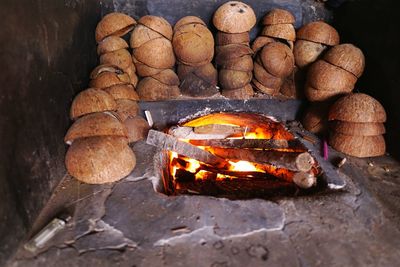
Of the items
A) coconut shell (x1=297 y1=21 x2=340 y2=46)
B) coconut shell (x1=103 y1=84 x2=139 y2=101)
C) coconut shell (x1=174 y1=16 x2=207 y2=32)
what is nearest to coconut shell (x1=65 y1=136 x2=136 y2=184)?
coconut shell (x1=103 y1=84 x2=139 y2=101)

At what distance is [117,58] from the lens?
4031 millimetres

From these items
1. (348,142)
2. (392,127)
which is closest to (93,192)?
(348,142)

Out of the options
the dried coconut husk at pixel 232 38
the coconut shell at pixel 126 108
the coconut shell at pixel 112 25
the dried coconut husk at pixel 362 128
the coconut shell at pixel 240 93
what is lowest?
the dried coconut husk at pixel 362 128

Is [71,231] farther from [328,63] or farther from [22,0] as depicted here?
[328,63]

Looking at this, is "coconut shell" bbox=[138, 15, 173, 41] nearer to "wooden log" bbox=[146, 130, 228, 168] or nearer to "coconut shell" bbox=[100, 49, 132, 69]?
"coconut shell" bbox=[100, 49, 132, 69]

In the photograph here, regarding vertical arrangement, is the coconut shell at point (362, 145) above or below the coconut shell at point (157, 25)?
below

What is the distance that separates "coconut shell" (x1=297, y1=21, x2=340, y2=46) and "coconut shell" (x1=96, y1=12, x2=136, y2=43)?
243 centimetres

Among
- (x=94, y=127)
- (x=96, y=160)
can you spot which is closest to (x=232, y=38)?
(x=94, y=127)

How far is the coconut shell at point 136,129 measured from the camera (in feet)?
12.2

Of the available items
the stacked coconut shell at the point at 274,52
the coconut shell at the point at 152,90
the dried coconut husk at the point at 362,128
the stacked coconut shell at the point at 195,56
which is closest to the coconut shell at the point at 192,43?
the stacked coconut shell at the point at 195,56

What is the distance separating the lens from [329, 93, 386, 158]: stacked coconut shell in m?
3.22

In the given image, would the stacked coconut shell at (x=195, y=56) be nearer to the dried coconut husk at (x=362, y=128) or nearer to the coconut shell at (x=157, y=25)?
the coconut shell at (x=157, y=25)

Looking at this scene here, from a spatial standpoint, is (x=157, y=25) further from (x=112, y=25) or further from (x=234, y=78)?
(x=234, y=78)

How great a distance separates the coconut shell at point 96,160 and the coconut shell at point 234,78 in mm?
1998
